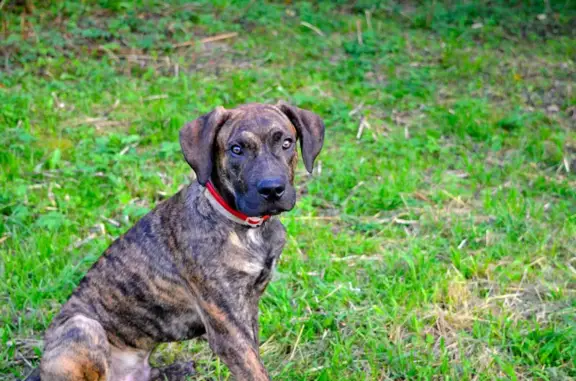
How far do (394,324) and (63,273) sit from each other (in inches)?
91.6

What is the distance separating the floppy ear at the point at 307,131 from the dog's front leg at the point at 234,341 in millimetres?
932

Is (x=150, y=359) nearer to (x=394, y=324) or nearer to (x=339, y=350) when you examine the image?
(x=339, y=350)

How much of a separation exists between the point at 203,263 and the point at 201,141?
66 cm

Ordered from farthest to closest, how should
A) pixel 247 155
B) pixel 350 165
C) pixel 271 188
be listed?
pixel 350 165
pixel 247 155
pixel 271 188

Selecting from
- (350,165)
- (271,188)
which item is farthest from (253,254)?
(350,165)

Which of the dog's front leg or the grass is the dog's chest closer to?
the dog's front leg

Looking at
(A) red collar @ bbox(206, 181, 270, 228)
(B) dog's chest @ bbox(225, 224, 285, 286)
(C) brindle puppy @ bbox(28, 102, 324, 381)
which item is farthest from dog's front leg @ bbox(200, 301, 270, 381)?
(A) red collar @ bbox(206, 181, 270, 228)

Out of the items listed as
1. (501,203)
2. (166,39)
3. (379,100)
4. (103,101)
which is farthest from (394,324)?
(166,39)

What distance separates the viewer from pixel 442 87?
857 centimetres

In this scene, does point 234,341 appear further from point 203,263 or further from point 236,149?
point 236,149

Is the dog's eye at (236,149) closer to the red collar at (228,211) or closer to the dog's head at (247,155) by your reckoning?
the dog's head at (247,155)

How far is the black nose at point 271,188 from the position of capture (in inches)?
156

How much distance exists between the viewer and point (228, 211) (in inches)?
166

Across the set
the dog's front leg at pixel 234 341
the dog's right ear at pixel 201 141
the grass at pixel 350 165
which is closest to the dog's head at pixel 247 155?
the dog's right ear at pixel 201 141
